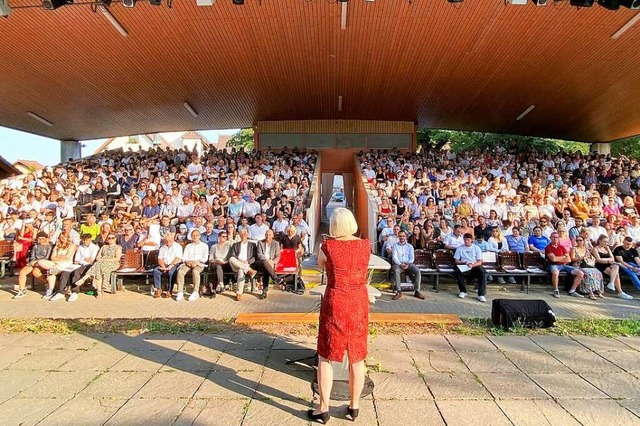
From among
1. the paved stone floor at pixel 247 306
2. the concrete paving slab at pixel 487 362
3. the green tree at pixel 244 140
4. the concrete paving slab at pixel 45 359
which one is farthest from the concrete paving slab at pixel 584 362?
the green tree at pixel 244 140

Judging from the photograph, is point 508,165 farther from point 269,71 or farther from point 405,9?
point 269,71

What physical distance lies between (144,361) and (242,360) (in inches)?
37.9

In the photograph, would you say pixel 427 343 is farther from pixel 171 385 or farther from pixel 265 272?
pixel 265 272

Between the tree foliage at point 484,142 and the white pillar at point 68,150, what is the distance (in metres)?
19.1

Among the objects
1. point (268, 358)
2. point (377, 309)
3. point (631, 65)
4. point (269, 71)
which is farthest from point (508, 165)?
point (268, 358)

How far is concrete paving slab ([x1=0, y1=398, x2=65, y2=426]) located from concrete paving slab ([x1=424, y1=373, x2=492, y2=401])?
302 centimetres

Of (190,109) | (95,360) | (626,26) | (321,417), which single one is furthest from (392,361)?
(190,109)

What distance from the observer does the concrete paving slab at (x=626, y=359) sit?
4246 mm

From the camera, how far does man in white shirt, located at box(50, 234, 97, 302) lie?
24.6ft

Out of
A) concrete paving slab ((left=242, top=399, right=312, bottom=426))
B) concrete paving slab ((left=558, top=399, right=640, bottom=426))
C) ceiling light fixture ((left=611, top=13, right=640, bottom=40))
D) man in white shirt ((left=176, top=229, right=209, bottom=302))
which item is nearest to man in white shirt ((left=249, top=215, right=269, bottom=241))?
man in white shirt ((left=176, top=229, right=209, bottom=302))

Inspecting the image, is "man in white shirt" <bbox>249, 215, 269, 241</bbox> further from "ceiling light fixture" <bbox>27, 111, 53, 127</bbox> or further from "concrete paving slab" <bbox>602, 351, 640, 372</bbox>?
"ceiling light fixture" <bbox>27, 111, 53, 127</bbox>

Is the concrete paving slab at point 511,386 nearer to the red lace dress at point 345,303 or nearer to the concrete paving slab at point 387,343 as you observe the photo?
the concrete paving slab at point 387,343

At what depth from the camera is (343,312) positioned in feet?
10.5

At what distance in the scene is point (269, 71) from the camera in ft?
47.2
